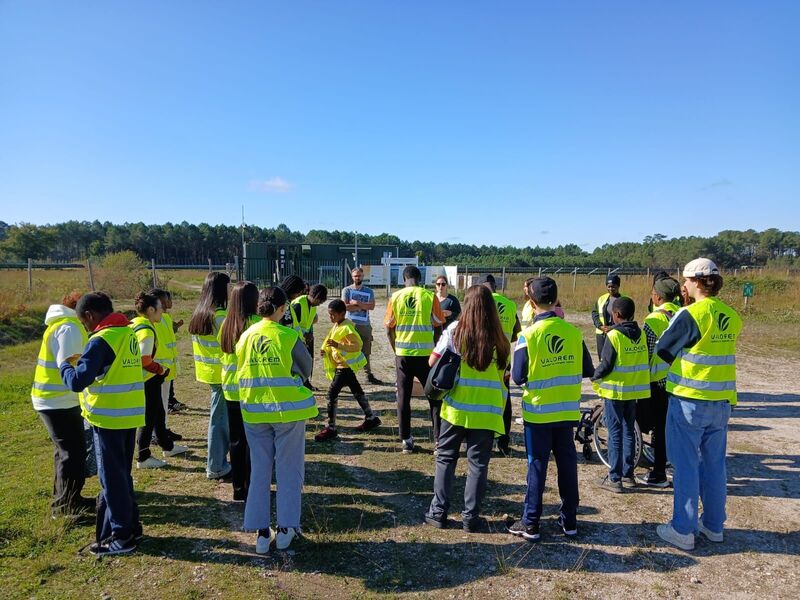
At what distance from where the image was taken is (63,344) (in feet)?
12.0

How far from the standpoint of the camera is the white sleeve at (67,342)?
12.0ft

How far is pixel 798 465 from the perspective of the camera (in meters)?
5.43

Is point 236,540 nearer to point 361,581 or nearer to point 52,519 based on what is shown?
point 361,581

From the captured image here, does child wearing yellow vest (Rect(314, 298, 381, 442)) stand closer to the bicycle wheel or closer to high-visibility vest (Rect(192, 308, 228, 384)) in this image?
high-visibility vest (Rect(192, 308, 228, 384))

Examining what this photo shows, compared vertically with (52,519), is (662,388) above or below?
above

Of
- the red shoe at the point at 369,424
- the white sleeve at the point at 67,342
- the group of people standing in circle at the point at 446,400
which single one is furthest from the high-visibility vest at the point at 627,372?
the white sleeve at the point at 67,342

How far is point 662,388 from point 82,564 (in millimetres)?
5523

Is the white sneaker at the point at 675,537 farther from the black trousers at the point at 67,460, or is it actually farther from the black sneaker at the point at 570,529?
the black trousers at the point at 67,460

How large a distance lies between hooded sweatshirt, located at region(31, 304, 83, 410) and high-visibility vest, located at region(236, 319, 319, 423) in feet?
4.72

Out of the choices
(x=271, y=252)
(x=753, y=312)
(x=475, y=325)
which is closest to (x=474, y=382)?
(x=475, y=325)

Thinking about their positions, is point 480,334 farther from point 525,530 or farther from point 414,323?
point 414,323

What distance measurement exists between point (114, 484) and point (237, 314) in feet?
5.08

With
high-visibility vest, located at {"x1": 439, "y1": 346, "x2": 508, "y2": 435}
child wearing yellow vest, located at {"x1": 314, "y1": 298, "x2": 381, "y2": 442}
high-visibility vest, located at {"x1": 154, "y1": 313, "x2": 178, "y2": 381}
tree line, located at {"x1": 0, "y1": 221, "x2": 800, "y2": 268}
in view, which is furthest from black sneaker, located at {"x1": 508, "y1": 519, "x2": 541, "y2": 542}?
tree line, located at {"x1": 0, "y1": 221, "x2": 800, "y2": 268}

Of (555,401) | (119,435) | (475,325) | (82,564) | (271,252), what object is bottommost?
(82,564)
